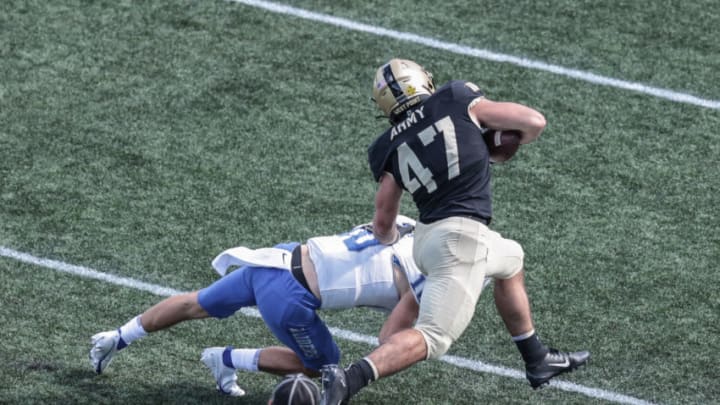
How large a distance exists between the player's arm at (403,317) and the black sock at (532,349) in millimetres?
561

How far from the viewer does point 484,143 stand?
269 inches

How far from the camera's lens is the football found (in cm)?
686

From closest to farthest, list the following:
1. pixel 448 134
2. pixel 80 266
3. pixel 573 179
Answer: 1. pixel 448 134
2. pixel 80 266
3. pixel 573 179

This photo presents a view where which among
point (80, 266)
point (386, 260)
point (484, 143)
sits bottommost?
point (80, 266)

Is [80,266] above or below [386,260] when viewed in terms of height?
below

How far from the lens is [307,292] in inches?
274

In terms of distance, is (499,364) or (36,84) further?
(36,84)

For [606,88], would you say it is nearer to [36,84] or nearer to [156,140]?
[156,140]

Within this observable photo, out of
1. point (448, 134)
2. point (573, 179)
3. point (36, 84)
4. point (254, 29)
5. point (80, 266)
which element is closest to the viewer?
point (448, 134)

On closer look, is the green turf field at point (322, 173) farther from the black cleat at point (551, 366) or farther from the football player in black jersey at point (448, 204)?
the football player in black jersey at point (448, 204)

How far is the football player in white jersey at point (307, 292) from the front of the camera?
6.94m

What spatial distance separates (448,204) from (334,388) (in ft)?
3.79

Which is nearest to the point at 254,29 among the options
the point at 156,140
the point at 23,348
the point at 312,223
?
the point at 156,140

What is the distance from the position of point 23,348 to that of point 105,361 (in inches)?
21.4
